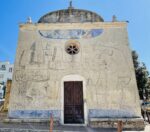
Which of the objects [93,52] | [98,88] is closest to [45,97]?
[98,88]

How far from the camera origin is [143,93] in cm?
2075

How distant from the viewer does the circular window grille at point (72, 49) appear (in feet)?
41.3

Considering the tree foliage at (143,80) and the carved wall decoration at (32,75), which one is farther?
the tree foliage at (143,80)

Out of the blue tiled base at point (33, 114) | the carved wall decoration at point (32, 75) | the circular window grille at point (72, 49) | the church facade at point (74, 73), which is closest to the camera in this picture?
the blue tiled base at point (33, 114)

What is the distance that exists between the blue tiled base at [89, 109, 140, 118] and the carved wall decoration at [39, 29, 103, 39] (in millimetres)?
4795

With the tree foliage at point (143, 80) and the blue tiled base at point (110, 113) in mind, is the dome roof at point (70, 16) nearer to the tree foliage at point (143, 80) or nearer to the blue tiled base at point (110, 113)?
the blue tiled base at point (110, 113)

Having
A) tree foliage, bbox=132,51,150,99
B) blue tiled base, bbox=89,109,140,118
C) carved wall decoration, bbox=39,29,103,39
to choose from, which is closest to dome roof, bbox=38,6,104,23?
carved wall decoration, bbox=39,29,103,39

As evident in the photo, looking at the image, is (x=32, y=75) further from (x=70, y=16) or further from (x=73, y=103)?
(x=70, y=16)

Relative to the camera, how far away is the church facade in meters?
11.5

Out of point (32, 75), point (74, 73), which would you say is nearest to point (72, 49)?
point (74, 73)

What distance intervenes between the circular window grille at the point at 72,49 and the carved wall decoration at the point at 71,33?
542 mm

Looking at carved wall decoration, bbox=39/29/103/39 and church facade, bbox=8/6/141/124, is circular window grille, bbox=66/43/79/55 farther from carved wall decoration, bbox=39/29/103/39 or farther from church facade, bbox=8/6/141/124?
carved wall decoration, bbox=39/29/103/39

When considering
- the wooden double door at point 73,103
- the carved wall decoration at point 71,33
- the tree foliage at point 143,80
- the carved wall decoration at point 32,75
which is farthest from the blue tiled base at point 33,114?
the tree foliage at point 143,80

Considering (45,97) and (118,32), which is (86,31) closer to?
(118,32)
